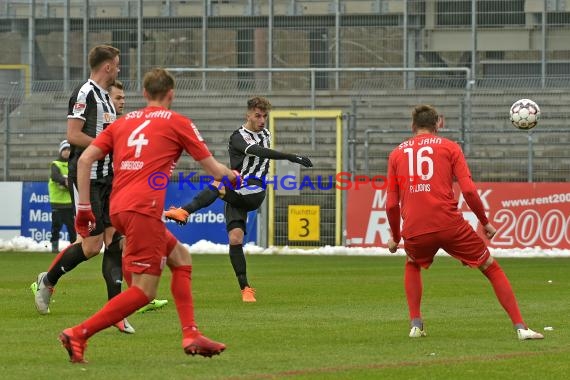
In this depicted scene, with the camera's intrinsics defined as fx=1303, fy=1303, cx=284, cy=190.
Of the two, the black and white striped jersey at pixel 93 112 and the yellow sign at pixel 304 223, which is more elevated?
the black and white striped jersey at pixel 93 112

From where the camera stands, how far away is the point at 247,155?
1396 cm

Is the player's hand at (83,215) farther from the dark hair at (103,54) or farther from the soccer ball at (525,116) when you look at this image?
the soccer ball at (525,116)

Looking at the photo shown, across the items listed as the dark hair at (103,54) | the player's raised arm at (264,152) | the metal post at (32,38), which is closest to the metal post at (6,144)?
the metal post at (32,38)

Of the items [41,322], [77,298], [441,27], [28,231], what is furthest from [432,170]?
[441,27]

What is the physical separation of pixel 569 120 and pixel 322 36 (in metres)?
6.91

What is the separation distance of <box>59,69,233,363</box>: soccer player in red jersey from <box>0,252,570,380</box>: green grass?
232 millimetres

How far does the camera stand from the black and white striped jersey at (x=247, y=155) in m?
13.8

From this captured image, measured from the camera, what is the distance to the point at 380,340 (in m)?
9.53

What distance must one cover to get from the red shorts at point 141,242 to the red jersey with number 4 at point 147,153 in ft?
0.16

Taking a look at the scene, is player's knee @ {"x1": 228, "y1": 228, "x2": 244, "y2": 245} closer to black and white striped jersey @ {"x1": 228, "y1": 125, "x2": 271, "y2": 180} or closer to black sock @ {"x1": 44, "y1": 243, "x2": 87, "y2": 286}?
black and white striped jersey @ {"x1": 228, "y1": 125, "x2": 271, "y2": 180}

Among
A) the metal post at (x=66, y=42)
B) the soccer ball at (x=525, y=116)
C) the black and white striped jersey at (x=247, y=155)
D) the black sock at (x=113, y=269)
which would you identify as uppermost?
the metal post at (x=66, y=42)

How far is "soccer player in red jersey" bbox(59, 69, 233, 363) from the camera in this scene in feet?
26.0

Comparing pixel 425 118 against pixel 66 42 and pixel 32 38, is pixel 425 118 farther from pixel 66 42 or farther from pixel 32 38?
pixel 32 38

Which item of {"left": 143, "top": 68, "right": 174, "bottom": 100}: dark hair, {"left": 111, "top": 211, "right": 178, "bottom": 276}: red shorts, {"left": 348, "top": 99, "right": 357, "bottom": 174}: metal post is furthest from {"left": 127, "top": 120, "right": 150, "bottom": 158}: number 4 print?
{"left": 348, "top": 99, "right": 357, "bottom": 174}: metal post
